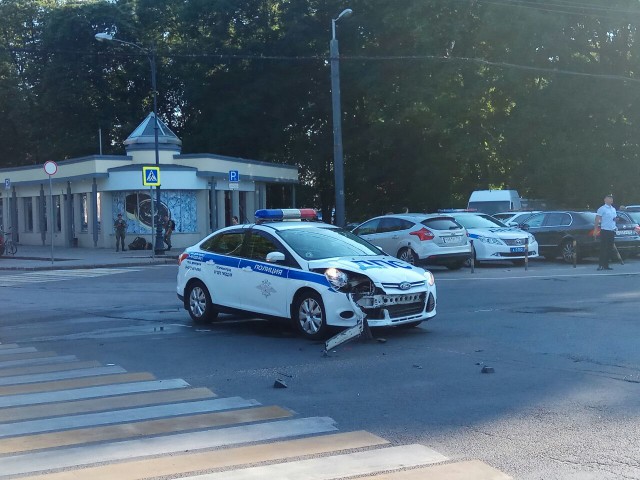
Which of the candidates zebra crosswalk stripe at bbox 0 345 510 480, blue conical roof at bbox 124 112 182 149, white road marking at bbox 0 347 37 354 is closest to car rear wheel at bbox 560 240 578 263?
white road marking at bbox 0 347 37 354

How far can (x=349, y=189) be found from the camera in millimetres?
58062

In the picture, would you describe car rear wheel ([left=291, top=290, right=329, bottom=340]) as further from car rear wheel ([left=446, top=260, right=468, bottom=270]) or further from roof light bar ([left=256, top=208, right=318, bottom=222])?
car rear wheel ([left=446, top=260, right=468, bottom=270])

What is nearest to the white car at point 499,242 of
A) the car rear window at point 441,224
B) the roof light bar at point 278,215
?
the car rear window at point 441,224

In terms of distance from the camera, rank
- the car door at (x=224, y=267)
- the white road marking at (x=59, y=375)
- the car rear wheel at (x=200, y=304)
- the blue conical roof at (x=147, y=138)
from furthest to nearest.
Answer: the blue conical roof at (x=147, y=138) → the car rear wheel at (x=200, y=304) → the car door at (x=224, y=267) → the white road marking at (x=59, y=375)

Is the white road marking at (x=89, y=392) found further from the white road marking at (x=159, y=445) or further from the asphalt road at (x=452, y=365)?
the white road marking at (x=159, y=445)

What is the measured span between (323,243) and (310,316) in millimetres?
1380

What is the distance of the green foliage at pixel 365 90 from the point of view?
4319cm

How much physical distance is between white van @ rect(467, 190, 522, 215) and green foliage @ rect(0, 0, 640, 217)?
5145 millimetres

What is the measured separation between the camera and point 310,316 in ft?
39.9

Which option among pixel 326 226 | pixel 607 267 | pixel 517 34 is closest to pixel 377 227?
pixel 607 267

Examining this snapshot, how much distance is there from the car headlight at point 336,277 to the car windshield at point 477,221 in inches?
572

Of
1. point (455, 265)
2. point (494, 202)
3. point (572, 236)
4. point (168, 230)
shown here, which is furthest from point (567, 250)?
point (168, 230)

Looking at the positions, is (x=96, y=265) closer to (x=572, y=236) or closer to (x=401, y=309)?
(x=572, y=236)

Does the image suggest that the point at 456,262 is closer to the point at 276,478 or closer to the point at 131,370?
the point at 131,370
